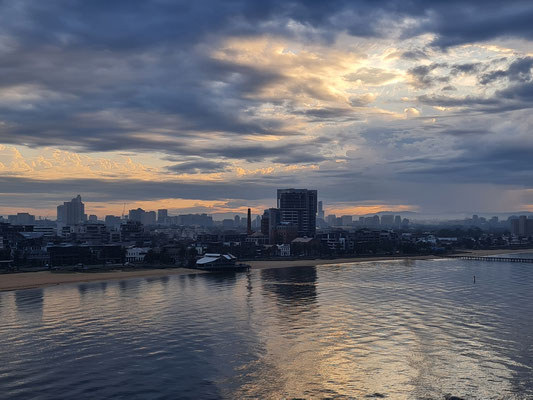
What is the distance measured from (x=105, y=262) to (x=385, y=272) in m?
79.1

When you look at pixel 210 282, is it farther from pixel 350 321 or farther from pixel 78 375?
pixel 78 375

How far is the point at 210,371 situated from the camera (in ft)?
127

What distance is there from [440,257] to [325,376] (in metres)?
158

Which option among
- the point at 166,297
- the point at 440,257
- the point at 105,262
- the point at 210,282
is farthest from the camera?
the point at 440,257

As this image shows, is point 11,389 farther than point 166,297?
No

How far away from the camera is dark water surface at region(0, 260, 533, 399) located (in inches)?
1377

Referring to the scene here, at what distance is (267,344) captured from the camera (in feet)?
151

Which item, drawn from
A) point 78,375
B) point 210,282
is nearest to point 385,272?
point 210,282

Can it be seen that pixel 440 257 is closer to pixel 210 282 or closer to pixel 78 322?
pixel 210 282

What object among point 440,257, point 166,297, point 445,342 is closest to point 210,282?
point 166,297

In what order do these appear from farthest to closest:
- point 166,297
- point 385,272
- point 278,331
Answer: point 385,272, point 166,297, point 278,331

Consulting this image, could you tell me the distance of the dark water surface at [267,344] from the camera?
34969 mm

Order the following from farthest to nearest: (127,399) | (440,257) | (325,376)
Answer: (440,257), (325,376), (127,399)

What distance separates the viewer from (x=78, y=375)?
37.3 meters
